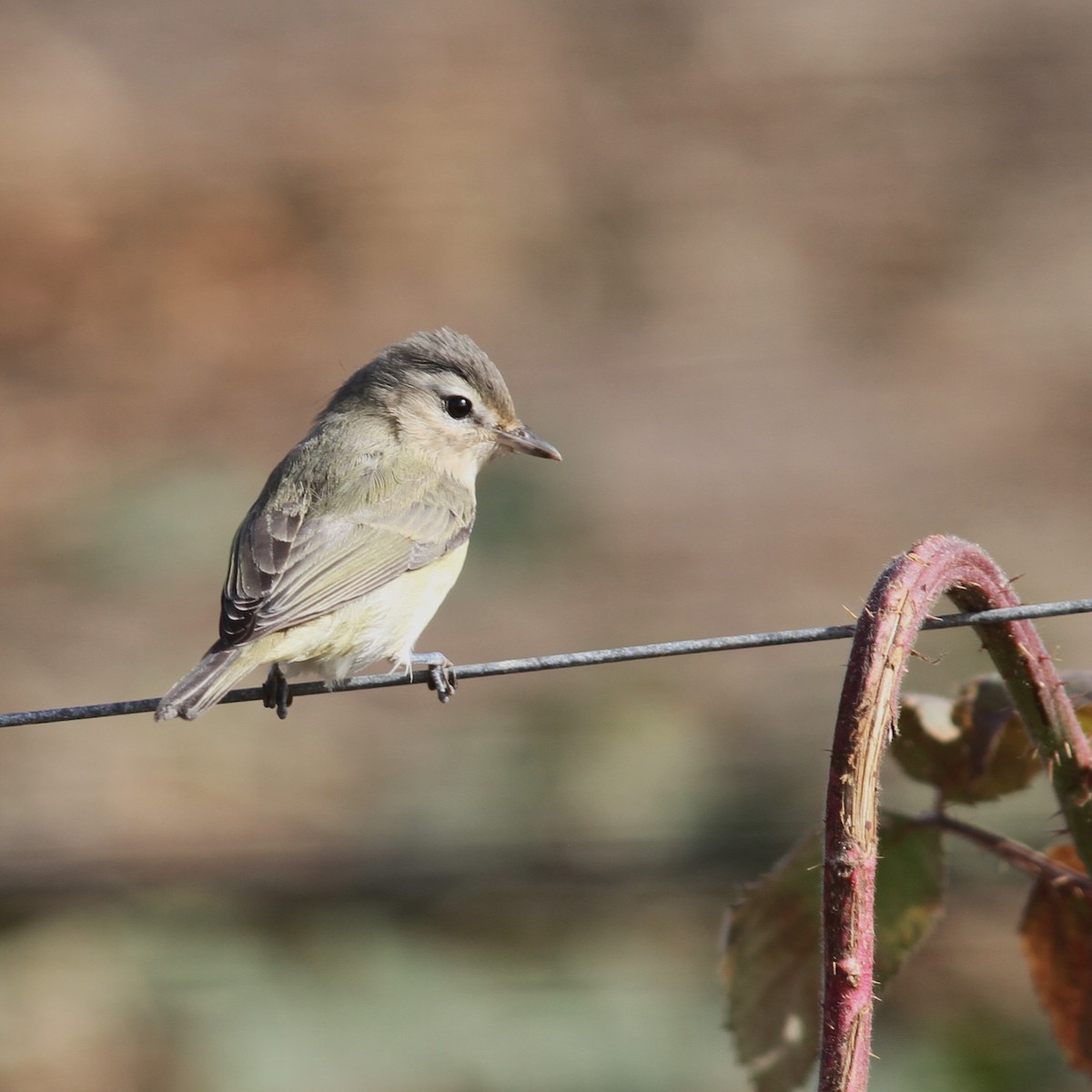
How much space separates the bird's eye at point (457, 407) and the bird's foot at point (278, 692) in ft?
3.14

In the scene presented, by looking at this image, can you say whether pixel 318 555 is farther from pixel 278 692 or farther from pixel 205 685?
pixel 205 685

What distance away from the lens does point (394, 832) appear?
669 centimetres

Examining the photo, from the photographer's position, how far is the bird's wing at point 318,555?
351cm

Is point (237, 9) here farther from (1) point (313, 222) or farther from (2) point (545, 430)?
(2) point (545, 430)

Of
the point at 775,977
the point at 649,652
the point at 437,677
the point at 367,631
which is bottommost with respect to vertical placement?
the point at 775,977

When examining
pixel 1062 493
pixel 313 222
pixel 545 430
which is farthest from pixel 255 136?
pixel 1062 493

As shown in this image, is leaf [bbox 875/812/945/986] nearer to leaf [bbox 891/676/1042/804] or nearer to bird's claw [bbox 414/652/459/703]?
leaf [bbox 891/676/1042/804]

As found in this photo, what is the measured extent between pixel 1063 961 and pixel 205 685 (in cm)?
177

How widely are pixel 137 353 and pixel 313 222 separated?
1606 mm

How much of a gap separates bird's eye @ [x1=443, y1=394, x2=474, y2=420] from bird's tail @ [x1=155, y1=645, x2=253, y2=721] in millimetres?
1262

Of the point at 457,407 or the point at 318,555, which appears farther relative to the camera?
the point at 457,407

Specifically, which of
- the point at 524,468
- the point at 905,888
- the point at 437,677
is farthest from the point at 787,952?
the point at 524,468

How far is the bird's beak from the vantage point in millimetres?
4441

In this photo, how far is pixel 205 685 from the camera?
3184mm
